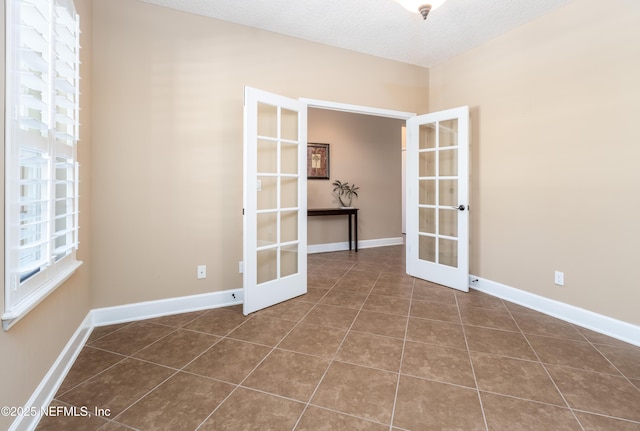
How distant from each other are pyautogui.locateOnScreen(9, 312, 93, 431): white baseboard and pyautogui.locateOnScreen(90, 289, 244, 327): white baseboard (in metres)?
0.23

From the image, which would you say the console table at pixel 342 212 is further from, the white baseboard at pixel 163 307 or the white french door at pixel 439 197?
the white baseboard at pixel 163 307

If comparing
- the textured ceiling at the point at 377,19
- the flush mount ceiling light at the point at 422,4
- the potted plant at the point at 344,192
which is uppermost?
the textured ceiling at the point at 377,19

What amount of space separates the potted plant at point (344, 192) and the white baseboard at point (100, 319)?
3.19m

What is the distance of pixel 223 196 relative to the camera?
9.17ft

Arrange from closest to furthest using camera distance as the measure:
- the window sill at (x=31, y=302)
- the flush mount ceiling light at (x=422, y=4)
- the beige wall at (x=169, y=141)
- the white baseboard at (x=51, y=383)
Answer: the window sill at (x=31, y=302) < the white baseboard at (x=51, y=383) < the flush mount ceiling light at (x=422, y=4) < the beige wall at (x=169, y=141)

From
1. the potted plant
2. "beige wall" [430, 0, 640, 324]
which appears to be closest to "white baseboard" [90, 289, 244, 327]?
"beige wall" [430, 0, 640, 324]

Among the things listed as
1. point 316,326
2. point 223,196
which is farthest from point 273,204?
point 316,326

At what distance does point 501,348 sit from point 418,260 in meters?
1.71

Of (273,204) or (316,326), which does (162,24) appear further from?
(316,326)

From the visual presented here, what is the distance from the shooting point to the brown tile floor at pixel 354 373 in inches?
54.6

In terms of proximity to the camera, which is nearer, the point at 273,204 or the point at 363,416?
the point at 363,416

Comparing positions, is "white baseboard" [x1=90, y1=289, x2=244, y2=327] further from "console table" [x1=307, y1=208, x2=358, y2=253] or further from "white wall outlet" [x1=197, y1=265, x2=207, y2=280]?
"console table" [x1=307, y1=208, x2=358, y2=253]

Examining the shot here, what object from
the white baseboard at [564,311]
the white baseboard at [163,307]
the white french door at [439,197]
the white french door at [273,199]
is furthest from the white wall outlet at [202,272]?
the white baseboard at [564,311]

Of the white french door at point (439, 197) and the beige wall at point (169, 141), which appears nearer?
the beige wall at point (169, 141)
